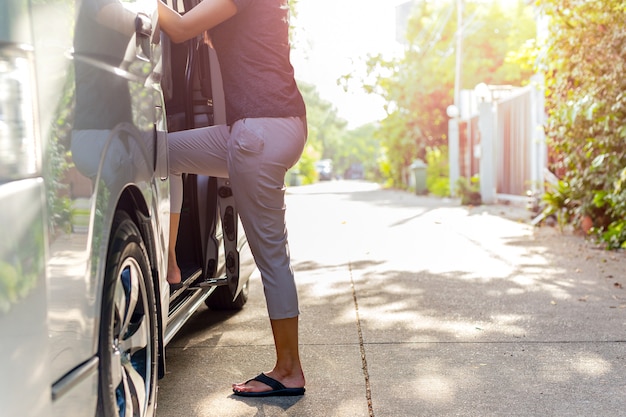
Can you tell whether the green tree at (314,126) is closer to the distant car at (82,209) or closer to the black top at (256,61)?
the black top at (256,61)

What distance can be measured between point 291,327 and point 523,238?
7417mm

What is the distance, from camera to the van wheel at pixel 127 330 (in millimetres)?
2330

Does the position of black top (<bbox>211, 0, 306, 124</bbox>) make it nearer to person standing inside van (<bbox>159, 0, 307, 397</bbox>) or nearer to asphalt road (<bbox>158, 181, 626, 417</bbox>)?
person standing inside van (<bbox>159, 0, 307, 397</bbox>)

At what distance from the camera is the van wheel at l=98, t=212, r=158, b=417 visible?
2.33 m

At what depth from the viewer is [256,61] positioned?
3490 mm

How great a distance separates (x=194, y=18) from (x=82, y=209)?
1412 mm

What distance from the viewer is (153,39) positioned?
3.17m

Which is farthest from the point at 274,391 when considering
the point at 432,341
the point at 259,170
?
the point at 432,341

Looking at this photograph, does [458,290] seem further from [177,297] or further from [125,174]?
[125,174]

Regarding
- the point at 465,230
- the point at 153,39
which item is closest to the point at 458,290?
the point at 153,39

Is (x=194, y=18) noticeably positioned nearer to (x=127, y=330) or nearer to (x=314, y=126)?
(x=127, y=330)

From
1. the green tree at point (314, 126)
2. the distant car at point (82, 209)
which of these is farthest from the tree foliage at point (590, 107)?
the distant car at point (82, 209)

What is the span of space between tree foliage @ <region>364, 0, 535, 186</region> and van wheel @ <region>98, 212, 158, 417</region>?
30470mm

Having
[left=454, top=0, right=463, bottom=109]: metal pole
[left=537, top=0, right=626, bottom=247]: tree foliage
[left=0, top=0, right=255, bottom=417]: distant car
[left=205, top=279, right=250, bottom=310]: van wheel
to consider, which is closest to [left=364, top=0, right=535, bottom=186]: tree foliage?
[left=454, top=0, right=463, bottom=109]: metal pole
